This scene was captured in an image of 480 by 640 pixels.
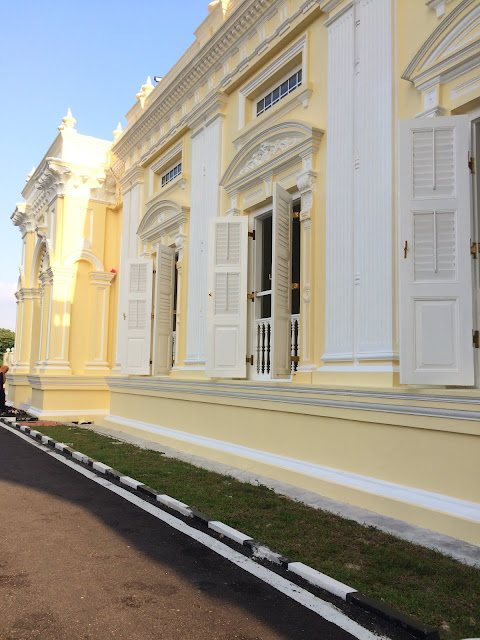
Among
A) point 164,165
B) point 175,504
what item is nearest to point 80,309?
point 164,165

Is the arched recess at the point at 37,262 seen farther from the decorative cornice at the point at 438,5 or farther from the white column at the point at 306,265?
the decorative cornice at the point at 438,5

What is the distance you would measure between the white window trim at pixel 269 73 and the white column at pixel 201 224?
25.4 inches

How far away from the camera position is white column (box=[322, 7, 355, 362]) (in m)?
6.32

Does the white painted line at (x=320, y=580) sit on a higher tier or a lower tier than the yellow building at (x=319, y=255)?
lower

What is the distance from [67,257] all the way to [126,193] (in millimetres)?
2227

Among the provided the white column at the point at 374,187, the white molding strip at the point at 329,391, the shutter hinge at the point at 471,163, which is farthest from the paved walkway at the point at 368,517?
the shutter hinge at the point at 471,163

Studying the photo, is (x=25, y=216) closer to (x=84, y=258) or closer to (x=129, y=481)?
(x=84, y=258)

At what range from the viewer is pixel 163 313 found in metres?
10.7

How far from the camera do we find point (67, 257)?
14164 mm

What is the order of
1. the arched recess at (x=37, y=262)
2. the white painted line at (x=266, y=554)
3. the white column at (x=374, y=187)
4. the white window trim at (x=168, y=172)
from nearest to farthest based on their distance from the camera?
the white painted line at (x=266, y=554), the white column at (x=374, y=187), the white window trim at (x=168, y=172), the arched recess at (x=37, y=262)

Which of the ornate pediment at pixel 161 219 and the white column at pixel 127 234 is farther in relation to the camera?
the white column at pixel 127 234

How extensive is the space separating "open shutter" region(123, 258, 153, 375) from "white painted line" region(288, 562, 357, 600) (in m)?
7.45

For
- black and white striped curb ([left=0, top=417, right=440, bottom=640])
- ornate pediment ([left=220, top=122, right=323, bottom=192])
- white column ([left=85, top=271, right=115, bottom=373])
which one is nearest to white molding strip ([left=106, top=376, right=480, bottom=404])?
black and white striped curb ([left=0, top=417, right=440, bottom=640])

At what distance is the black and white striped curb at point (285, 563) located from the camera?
118 inches
